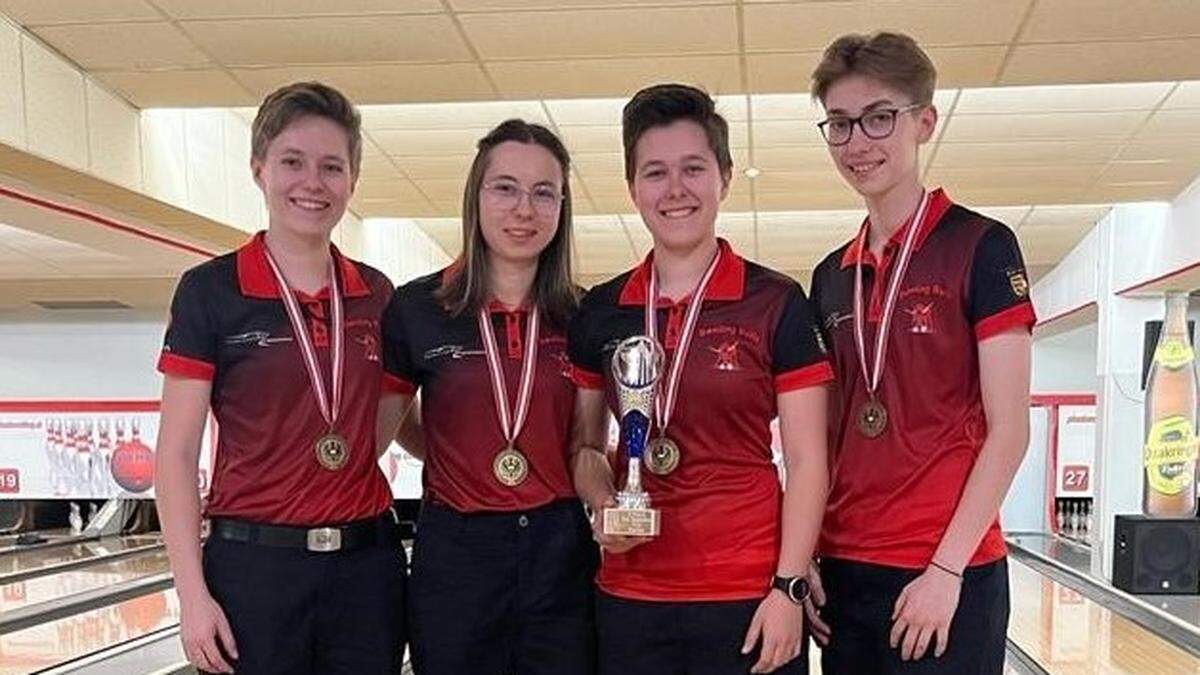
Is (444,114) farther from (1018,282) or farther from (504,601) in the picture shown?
(1018,282)

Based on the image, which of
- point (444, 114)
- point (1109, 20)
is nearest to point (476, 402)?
point (1109, 20)

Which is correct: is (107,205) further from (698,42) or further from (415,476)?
(415,476)

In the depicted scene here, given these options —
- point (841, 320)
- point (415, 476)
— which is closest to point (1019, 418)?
point (841, 320)

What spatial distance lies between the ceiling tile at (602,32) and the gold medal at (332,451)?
225cm

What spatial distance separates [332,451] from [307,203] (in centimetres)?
A: 45

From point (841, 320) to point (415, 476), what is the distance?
→ 300 inches

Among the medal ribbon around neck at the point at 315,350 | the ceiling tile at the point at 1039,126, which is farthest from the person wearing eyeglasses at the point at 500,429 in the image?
the ceiling tile at the point at 1039,126

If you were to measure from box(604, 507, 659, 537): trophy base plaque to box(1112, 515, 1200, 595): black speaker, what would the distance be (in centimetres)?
642

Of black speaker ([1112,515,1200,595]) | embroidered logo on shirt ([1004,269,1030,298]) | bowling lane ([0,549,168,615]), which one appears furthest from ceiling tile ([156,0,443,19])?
black speaker ([1112,515,1200,595])

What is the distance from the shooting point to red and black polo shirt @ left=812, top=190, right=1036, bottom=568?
177 centimetres

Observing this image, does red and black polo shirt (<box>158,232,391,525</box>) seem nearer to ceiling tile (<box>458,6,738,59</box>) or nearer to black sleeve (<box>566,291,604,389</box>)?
black sleeve (<box>566,291,604,389</box>)

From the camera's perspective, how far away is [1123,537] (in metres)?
7.24

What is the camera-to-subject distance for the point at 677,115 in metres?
1.91

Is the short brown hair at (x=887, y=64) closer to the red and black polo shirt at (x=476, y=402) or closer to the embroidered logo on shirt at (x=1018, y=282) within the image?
the embroidered logo on shirt at (x=1018, y=282)
